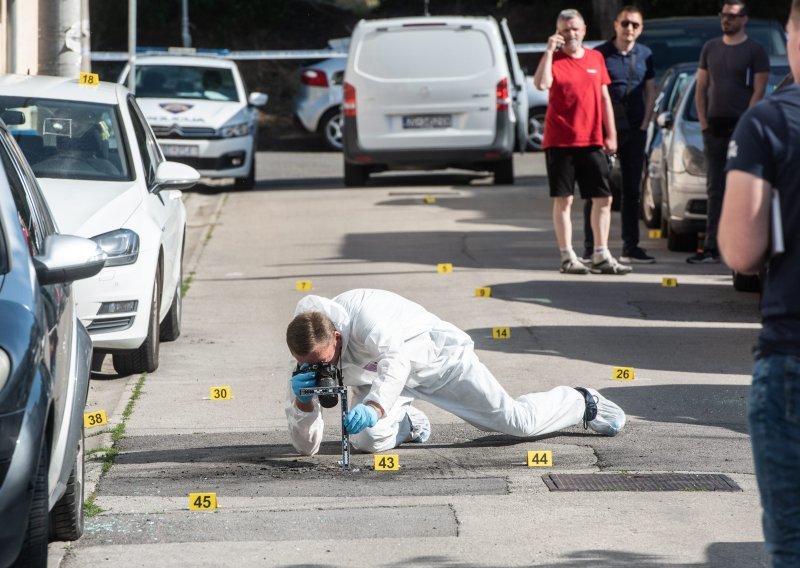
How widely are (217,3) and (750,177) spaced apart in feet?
111

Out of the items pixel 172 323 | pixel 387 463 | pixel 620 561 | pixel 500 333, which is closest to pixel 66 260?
pixel 620 561

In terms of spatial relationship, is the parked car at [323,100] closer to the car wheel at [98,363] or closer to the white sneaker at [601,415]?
the car wheel at [98,363]

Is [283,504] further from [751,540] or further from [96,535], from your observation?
[751,540]

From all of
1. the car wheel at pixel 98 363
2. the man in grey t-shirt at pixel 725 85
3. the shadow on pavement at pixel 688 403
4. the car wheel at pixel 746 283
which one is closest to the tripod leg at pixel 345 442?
the shadow on pavement at pixel 688 403

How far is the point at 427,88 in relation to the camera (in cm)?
1942

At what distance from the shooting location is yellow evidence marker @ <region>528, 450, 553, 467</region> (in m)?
6.70

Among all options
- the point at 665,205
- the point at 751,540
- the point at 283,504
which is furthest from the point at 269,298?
the point at 751,540

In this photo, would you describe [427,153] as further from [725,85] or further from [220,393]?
[220,393]

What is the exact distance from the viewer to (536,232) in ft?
52.4

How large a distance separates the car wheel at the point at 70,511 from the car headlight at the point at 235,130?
14.9 metres

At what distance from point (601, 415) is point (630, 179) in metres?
6.10

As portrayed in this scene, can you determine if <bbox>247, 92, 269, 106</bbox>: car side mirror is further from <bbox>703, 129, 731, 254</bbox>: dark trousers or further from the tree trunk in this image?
the tree trunk

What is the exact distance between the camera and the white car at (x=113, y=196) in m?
8.36

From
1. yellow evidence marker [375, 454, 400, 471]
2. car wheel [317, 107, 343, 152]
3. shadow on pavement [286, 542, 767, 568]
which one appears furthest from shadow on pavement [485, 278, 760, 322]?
car wheel [317, 107, 343, 152]
